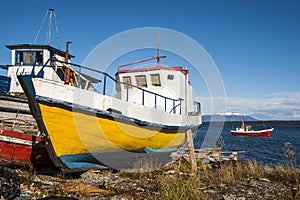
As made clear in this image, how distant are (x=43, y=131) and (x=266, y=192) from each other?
20.2 ft

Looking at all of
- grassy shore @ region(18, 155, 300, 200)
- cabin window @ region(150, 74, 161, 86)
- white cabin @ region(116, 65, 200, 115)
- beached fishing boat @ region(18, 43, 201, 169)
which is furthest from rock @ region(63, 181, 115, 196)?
cabin window @ region(150, 74, 161, 86)

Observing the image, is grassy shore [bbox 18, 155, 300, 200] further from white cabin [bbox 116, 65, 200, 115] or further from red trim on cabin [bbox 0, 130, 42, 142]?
white cabin [bbox 116, 65, 200, 115]

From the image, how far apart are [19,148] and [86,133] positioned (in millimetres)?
2515

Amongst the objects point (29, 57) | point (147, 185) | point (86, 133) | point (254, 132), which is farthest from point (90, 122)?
point (254, 132)

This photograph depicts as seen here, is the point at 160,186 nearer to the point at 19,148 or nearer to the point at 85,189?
the point at 85,189

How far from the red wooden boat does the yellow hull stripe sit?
172 cm

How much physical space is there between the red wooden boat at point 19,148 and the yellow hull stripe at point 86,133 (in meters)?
1.72

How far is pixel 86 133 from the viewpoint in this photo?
7.83 m

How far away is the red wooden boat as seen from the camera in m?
8.41

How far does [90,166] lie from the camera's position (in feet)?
27.6

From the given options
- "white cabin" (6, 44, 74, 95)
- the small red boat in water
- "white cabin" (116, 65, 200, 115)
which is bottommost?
the small red boat in water

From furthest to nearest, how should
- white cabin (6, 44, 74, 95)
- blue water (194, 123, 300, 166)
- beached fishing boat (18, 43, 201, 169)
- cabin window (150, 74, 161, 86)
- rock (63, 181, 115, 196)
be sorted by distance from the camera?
1. blue water (194, 123, 300, 166)
2. white cabin (6, 44, 74, 95)
3. cabin window (150, 74, 161, 86)
4. beached fishing boat (18, 43, 201, 169)
5. rock (63, 181, 115, 196)

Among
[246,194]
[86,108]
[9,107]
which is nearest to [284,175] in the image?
[246,194]

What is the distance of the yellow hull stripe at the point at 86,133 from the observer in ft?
23.8
